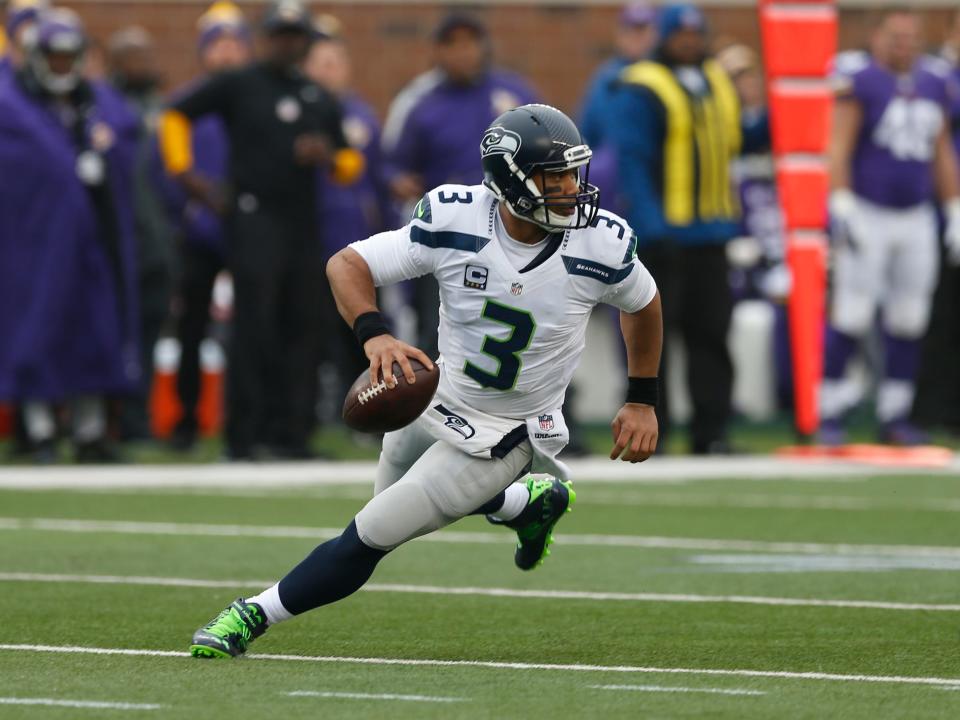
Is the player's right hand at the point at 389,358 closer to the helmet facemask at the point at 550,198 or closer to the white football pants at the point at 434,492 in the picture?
the white football pants at the point at 434,492

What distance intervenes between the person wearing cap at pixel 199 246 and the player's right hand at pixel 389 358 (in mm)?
7456

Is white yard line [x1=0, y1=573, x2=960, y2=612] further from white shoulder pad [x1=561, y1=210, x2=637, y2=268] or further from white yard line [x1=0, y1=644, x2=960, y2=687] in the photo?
white shoulder pad [x1=561, y1=210, x2=637, y2=268]

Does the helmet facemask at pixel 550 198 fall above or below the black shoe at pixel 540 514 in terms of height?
above

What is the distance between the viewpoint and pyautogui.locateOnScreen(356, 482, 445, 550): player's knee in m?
5.89

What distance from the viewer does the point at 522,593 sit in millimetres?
7340

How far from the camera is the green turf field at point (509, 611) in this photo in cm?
521

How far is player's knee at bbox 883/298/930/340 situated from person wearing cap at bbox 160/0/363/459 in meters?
3.42

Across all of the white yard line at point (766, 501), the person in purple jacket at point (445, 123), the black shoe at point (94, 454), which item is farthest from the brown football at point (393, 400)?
the person in purple jacket at point (445, 123)

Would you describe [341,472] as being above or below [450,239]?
below

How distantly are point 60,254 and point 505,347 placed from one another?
6255mm

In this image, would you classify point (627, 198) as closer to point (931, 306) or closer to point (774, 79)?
point (774, 79)

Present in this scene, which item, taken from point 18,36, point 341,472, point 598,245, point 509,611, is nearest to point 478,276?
point 598,245

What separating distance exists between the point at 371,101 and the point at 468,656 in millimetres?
13639

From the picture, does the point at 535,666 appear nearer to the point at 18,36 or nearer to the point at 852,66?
the point at 18,36
